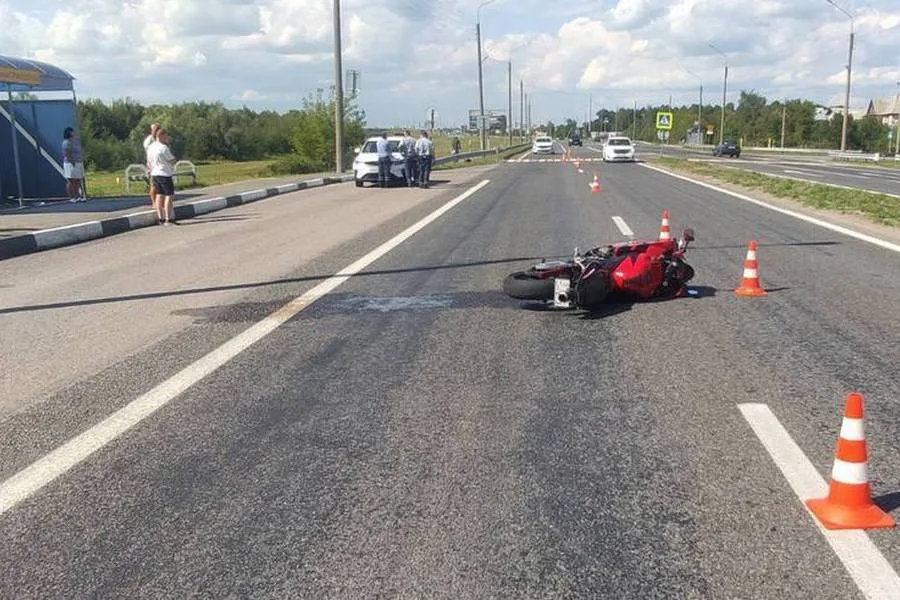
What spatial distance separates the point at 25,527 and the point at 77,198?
20038 mm

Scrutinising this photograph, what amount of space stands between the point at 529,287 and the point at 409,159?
20.1m

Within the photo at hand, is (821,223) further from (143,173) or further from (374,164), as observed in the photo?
(143,173)

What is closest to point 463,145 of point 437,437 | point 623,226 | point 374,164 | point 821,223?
point 374,164

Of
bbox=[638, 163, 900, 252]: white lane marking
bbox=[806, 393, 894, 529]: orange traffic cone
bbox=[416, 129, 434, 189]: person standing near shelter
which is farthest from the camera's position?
bbox=[416, 129, 434, 189]: person standing near shelter

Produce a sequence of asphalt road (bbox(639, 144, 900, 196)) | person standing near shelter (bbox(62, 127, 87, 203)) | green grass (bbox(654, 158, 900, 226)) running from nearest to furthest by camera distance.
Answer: green grass (bbox(654, 158, 900, 226)), person standing near shelter (bbox(62, 127, 87, 203)), asphalt road (bbox(639, 144, 900, 196))

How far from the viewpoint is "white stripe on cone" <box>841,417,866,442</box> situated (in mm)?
3414

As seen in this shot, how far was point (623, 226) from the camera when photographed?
14.3 metres

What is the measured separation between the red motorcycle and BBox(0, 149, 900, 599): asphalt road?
0.20 metres

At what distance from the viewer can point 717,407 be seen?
4855 millimetres

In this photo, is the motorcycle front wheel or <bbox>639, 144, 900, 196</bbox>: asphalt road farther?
<bbox>639, 144, 900, 196</bbox>: asphalt road

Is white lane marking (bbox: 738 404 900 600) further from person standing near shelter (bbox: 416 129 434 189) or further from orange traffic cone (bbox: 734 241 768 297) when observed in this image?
person standing near shelter (bbox: 416 129 434 189)

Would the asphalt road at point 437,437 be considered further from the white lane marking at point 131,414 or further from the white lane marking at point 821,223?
the white lane marking at point 821,223

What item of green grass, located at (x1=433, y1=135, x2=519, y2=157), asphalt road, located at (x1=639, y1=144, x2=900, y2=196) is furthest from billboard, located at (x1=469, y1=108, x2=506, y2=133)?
asphalt road, located at (x1=639, y1=144, x2=900, y2=196)

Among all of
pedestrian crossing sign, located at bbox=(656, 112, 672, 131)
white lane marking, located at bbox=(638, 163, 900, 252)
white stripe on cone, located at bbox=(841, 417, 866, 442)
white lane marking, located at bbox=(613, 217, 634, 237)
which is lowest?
white lane marking, located at bbox=(638, 163, 900, 252)
